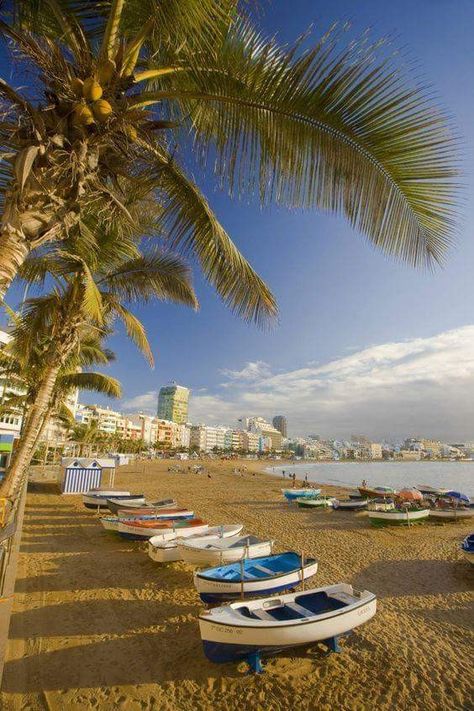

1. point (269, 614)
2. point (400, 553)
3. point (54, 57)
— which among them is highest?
point (54, 57)

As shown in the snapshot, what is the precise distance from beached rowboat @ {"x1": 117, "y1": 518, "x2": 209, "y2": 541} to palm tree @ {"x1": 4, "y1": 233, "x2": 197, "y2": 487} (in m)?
4.25

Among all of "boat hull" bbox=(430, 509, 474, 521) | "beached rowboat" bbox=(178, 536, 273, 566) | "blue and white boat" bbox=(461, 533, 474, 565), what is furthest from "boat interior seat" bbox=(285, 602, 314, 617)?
"boat hull" bbox=(430, 509, 474, 521)

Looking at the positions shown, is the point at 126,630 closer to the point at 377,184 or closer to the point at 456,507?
the point at 377,184

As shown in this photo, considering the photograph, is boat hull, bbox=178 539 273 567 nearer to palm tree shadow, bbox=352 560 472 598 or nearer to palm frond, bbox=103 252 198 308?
palm tree shadow, bbox=352 560 472 598

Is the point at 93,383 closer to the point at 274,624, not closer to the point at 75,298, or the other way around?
the point at 75,298

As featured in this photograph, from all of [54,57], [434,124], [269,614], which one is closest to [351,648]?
[269,614]

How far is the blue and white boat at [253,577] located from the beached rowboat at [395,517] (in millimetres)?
10296

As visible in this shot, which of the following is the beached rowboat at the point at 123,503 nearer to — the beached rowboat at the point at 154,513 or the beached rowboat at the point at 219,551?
the beached rowboat at the point at 154,513

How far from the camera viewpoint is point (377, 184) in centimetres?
327

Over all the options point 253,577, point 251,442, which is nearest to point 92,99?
point 253,577

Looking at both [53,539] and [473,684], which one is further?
[53,539]

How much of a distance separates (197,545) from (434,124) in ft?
31.3

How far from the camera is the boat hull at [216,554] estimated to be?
8539 mm

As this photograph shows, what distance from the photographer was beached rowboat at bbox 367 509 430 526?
16.7 meters
